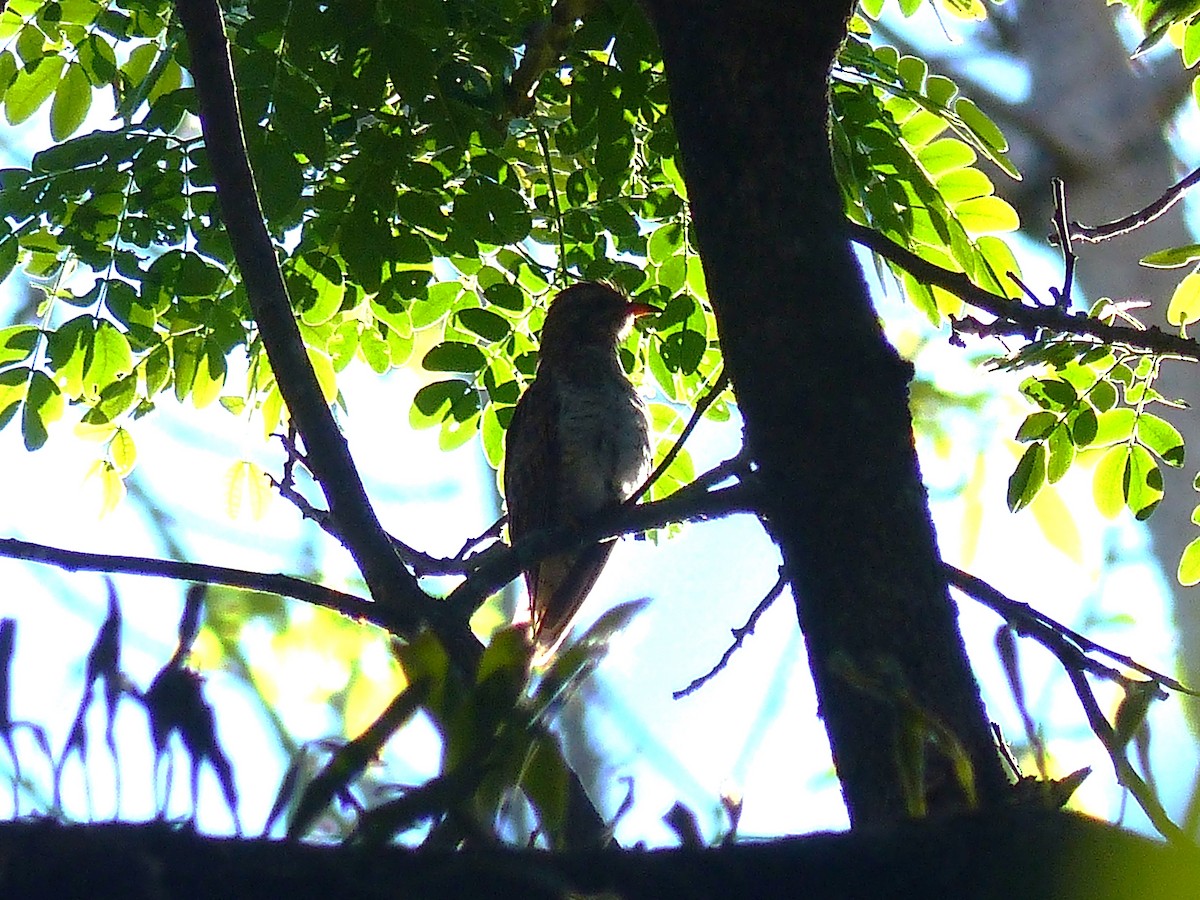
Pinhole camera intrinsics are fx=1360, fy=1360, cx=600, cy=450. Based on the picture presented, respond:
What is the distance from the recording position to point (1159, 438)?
293cm

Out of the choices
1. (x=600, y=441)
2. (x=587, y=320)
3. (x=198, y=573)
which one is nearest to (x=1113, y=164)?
(x=587, y=320)

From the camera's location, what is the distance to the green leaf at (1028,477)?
9.49 ft

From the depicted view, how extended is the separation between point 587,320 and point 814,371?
133 inches

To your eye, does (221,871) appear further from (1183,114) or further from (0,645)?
(1183,114)

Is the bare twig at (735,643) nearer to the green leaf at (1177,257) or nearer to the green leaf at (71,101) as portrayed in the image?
the green leaf at (1177,257)

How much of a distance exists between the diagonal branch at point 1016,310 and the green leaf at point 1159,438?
0.65 metres

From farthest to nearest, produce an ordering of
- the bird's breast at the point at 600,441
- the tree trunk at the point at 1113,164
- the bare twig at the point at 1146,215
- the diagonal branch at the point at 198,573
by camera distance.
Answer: the tree trunk at the point at 1113,164 → the bird's breast at the point at 600,441 → the bare twig at the point at 1146,215 → the diagonal branch at the point at 198,573

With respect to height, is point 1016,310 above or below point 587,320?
below

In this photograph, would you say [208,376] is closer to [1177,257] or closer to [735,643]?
[735,643]

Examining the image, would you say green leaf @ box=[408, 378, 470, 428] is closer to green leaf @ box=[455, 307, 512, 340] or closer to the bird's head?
green leaf @ box=[455, 307, 512, 340]

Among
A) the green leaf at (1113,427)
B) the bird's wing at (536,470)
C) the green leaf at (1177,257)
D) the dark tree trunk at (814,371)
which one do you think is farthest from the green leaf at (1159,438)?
the bird's wing at (536,470)

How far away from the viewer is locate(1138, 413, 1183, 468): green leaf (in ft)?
9.53

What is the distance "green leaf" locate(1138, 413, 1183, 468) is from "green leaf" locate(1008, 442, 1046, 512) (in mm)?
235

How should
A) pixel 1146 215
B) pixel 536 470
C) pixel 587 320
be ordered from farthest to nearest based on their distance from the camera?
pixel 587 320
pixel 536 470
pixel 1146 215
